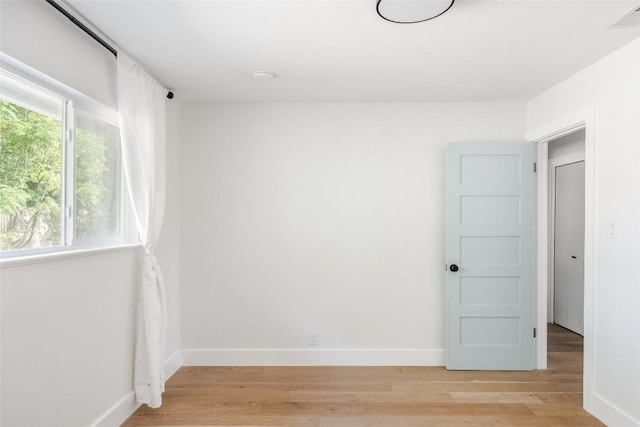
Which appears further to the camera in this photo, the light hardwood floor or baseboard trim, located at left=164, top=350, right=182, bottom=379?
baseboard trim, located at left=164, top=350, right=182, bottom=379

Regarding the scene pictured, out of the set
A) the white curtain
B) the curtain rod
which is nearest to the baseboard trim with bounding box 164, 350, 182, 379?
the white curtain

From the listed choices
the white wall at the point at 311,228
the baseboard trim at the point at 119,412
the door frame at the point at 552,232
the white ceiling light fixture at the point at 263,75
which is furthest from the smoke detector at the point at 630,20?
the baseboard trim at the point at 119,412

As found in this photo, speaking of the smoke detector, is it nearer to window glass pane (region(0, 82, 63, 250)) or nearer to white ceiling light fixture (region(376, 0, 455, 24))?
white ceiling light fixture (region(376, 0, 455, 24))

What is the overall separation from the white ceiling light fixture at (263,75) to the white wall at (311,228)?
0.69 meters

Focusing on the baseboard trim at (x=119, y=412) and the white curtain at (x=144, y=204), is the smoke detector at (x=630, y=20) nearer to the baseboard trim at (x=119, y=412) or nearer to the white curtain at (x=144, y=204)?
the white curtain at (x=144, y=204)

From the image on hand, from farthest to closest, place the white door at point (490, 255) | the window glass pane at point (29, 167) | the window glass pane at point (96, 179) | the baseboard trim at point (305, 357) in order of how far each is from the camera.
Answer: the baseboard trim at point (305, 357)
the white door at point (490, 255)
the window glass pane at point (96, 179)
the window glass pane at point (29, 167)

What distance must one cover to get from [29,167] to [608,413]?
3825 millimetres

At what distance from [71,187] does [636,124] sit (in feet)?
11.4

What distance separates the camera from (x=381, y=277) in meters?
3.54

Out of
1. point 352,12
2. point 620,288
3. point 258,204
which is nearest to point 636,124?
point 620,288

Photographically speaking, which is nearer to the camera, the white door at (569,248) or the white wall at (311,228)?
the white wall at (311,228)

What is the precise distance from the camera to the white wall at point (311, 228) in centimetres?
353

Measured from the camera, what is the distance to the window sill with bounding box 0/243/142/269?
163 centimetres

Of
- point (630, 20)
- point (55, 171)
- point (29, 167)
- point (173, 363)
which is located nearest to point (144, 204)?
point (55, 171)
